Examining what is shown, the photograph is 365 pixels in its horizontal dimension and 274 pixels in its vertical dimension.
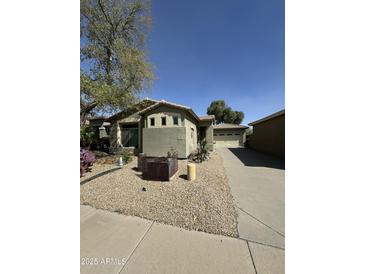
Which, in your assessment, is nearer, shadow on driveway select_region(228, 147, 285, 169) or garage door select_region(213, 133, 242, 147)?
shadow on driveway select_region(228, 147, 285, 169)

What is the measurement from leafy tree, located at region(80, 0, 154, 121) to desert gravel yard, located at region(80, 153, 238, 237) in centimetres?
558

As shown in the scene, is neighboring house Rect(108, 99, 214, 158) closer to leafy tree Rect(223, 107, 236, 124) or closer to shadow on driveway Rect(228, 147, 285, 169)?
shadow on driveway Rect(228, 147, 285, 169)

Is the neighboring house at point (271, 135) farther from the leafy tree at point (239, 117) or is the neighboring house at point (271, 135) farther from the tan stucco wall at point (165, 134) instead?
the leafy tree at point (239, 117)

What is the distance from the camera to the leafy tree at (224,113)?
38219 millimetres

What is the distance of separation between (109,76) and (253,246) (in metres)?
11.3

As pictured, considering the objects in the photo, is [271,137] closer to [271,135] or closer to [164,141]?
[271,135]

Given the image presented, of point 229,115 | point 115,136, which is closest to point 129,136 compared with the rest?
point 115,136

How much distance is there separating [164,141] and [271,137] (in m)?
9.71

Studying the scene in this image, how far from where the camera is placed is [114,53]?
35.5 ft

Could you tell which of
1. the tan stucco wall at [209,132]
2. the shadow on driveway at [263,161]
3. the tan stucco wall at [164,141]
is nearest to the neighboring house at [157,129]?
the tan stucco wall at [164,141]

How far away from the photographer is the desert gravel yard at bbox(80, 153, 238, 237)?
125 inches

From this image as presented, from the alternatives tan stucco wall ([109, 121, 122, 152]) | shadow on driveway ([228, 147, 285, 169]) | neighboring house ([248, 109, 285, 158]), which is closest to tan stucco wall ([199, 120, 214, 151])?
shadow on driveway ([228, 147, 285, 169])

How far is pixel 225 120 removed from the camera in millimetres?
38844
